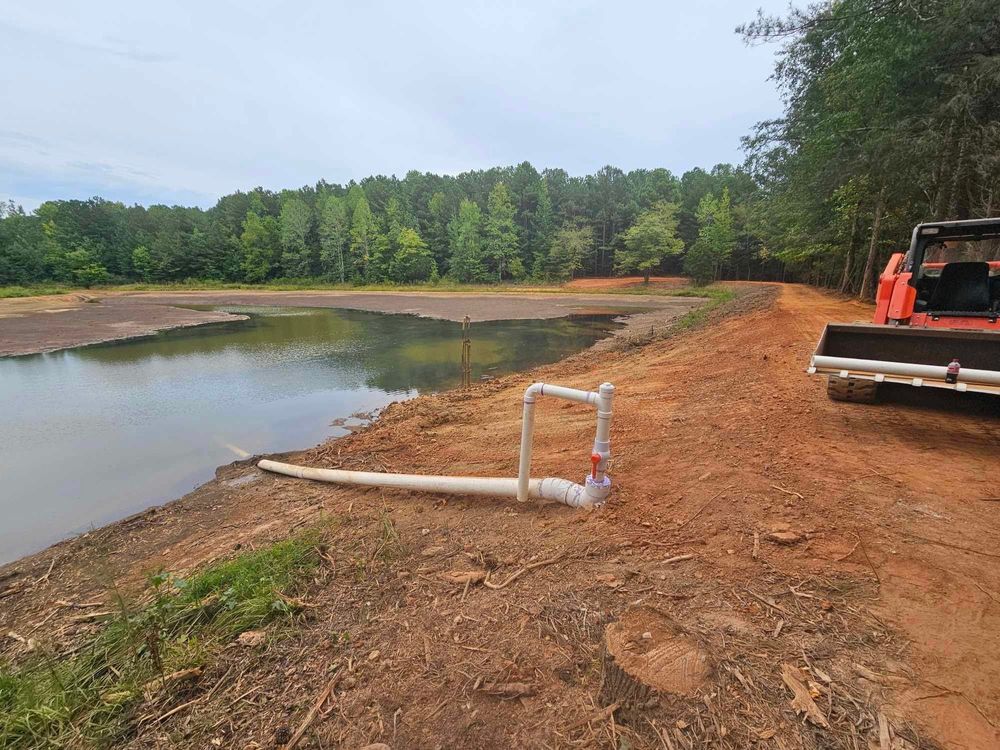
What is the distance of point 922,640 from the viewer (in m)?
1.94

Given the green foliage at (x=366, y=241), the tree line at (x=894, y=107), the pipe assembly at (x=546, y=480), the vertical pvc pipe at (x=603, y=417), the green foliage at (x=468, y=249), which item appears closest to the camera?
the vertical pvc pipe at (x=603, y=417)

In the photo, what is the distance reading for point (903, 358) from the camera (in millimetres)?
4746

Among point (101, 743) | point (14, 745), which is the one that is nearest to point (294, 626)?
point (101, 743)

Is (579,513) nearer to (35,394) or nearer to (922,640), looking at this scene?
(922,640)

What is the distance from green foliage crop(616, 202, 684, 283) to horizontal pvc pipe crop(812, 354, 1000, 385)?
48.6 m

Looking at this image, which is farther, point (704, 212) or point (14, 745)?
point (704, 212)

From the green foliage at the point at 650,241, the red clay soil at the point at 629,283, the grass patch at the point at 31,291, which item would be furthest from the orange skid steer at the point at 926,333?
the grass patch at the point at 31,291

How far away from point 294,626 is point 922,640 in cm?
317

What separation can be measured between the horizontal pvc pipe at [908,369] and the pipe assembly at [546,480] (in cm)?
241

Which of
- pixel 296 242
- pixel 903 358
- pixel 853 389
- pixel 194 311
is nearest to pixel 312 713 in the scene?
pixel 853 389

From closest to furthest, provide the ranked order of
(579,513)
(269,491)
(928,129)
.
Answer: (579,513) < (269,491) < (928,129)

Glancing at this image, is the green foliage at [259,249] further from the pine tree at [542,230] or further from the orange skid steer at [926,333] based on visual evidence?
the orange skid steer at [926,333]

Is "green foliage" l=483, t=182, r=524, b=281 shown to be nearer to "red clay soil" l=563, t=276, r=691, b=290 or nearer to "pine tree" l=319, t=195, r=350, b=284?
"red clay soil" l=563, t=276, r=691, b=290

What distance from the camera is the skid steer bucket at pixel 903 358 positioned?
371 centimetres
